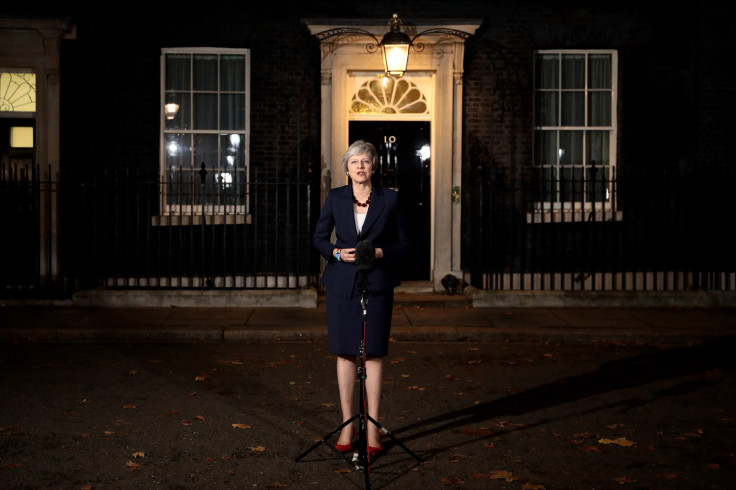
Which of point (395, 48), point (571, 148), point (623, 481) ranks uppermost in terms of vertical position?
point (395, 48)

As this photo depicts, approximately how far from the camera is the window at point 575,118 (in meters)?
14.2

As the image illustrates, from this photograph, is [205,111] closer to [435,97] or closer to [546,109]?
[435,97]

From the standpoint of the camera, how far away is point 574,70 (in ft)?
46.8

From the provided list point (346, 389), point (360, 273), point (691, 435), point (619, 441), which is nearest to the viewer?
point (360, 273)

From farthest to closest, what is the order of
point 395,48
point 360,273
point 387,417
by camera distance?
point 395,48, point 387,417, point 360,273

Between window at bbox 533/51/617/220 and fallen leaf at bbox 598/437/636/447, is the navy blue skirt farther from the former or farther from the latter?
window at bbox 533/51/617/220

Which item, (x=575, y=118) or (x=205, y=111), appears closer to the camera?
(x=205, y=111)

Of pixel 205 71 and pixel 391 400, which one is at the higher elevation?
pixel 205 71

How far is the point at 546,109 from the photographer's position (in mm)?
14320

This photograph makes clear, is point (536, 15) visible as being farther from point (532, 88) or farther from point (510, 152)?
point (510, 152)

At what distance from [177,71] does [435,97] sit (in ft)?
12.2

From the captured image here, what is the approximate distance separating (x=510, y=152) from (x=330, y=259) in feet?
28.9

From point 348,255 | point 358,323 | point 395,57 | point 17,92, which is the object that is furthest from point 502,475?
point 17,92

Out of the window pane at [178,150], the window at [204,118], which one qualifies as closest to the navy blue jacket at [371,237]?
the window at [204,118]
